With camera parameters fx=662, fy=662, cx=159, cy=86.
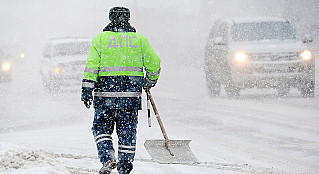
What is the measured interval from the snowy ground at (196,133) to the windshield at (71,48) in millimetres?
2520

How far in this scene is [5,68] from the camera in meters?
20.2

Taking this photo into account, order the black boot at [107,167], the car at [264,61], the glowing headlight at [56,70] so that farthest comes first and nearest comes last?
the glowing headlight at [56,70] → the car at [264,61] → the black boot at [107,167]

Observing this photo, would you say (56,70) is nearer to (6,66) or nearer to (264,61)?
(6,66)

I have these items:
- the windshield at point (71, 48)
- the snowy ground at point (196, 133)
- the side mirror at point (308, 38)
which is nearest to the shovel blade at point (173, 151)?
the snowy ground at point (196, 133)

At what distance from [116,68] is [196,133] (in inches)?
153

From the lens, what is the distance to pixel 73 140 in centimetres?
824

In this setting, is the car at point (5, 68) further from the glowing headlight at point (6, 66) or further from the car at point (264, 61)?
the car at point (264, 61)

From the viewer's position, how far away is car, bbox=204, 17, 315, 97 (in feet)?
44.2

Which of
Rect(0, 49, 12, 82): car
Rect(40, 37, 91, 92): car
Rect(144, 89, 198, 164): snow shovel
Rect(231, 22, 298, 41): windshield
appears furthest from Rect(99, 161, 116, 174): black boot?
Rect(0, 49, 12, 82): car

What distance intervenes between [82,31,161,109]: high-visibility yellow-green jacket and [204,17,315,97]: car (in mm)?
8146

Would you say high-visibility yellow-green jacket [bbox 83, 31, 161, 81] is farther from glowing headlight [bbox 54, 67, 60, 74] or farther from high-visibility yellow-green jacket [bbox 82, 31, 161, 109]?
glowing headlight [bbox 54, 67, 60, 74]

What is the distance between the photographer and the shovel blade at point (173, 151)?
6410 mm

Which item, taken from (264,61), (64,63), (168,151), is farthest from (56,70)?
(168,151)

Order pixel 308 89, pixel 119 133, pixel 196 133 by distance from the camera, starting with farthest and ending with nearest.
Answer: pixel 308 89, pixel 196 133, pixel 119 133
